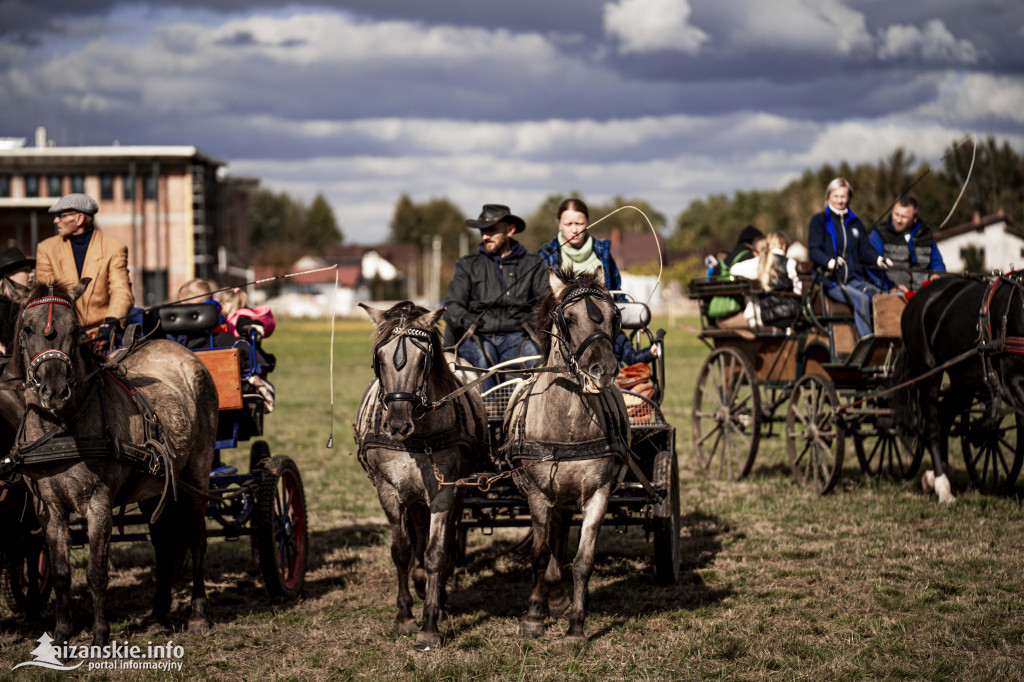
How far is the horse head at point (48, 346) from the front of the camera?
5.23 meters

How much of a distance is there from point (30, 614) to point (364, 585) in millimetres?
2265

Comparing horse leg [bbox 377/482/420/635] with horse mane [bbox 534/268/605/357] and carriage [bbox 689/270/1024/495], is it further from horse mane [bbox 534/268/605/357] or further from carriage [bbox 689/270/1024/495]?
carriage [bbox 689/270/1024/495]

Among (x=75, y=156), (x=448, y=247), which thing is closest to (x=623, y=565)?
(x=75, y=156)

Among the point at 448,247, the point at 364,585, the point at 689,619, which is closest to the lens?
the point at 689,619

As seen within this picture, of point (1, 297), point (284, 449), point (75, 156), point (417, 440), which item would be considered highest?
point (75, 156)

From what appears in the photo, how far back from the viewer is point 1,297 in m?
6.37

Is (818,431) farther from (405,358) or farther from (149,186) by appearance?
(149,186)

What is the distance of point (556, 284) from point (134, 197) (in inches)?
2054

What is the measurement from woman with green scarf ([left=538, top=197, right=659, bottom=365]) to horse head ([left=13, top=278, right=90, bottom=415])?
3.21 m

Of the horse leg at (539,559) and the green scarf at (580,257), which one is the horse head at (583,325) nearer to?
the horse leg at (539,559)

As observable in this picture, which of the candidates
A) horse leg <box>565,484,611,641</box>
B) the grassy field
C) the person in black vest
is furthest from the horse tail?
horse leg <box>565,484,611,641</box>

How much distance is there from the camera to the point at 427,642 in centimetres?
566

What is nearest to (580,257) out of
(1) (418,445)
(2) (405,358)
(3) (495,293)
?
(3) (495,293)

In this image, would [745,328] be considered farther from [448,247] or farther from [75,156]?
[448,247]
